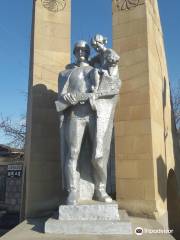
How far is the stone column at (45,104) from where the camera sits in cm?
617

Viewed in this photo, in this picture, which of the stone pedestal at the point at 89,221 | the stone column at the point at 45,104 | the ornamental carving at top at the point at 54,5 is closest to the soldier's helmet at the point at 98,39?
the stone column at the point at 45,104

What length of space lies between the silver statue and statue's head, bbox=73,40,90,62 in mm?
518

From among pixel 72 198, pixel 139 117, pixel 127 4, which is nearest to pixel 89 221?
pixel 72 198

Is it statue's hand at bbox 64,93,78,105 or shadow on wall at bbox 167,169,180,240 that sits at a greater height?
statue's hand at bbox 64,93,78,105

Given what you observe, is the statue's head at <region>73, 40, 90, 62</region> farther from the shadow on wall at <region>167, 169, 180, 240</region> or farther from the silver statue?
the shadow on wall at <region>167, 169, 180, 240</region>

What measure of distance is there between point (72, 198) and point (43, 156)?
199 cm

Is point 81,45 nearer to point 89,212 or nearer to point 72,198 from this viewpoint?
point 72,198

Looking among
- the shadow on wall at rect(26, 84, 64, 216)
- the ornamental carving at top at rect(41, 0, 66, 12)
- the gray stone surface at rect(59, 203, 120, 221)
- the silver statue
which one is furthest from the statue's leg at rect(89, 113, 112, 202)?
the ornamental carving at top at rect(41, 0, 66, 12)

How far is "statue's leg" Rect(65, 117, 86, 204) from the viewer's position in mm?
4676

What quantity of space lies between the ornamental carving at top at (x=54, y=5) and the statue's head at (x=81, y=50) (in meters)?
2.16

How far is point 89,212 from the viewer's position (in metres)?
4.30

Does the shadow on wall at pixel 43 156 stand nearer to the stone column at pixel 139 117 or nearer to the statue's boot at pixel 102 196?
the stone column at pixel 139 117

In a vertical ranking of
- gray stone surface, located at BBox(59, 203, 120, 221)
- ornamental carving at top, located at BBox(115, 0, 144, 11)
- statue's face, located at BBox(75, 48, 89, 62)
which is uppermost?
ornamental carving at top, located at BBox(115, 0, 144, 11)

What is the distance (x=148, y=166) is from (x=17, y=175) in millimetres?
9952
